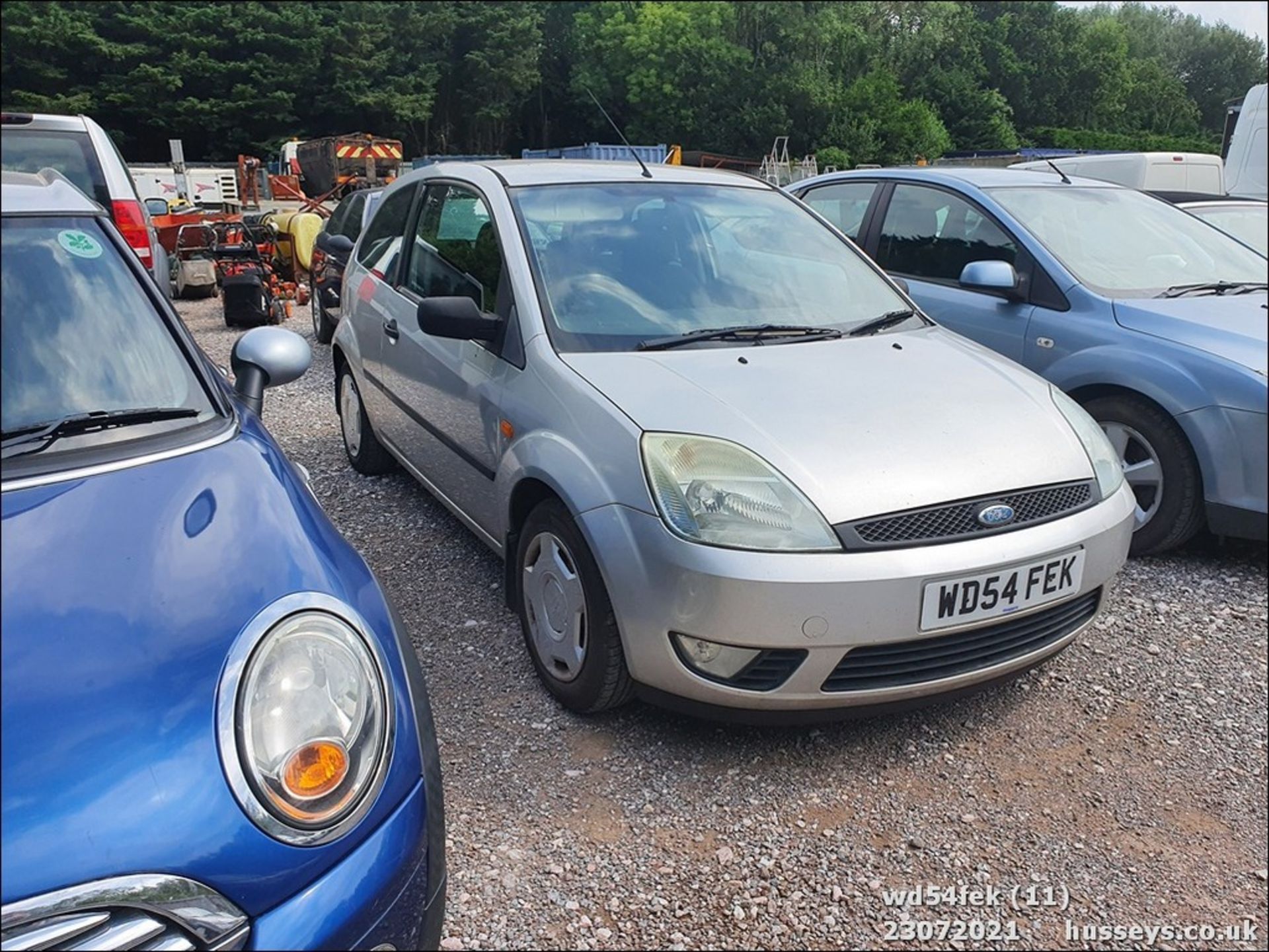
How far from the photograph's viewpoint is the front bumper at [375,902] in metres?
1.25

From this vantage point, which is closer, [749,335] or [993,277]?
[749,335]

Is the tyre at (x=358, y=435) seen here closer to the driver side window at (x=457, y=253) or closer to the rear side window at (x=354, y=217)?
the driver side window at (x=457, y=253)

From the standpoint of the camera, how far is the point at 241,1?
351 centimetres

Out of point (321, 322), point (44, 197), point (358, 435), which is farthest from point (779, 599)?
point (321, 322)

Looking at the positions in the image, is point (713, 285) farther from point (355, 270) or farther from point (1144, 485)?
point (355, 270)

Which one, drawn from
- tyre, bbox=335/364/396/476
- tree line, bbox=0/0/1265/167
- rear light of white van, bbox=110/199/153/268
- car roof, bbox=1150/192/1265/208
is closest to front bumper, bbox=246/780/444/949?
tree line, bbox=0/0/1265/167

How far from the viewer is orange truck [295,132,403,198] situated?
54.5ft

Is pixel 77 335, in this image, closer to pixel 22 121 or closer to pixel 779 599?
pixel 22 121

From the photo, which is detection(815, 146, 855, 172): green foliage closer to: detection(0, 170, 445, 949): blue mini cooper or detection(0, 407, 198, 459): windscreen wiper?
detection(0, 407, 198, 459): windscreen wiper

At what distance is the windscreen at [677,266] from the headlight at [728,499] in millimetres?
606

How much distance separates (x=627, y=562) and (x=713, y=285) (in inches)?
48.2

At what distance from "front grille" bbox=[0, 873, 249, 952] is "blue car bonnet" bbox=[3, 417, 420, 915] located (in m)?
0.02

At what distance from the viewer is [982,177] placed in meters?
4.76

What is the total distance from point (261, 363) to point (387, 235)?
6.89ft
